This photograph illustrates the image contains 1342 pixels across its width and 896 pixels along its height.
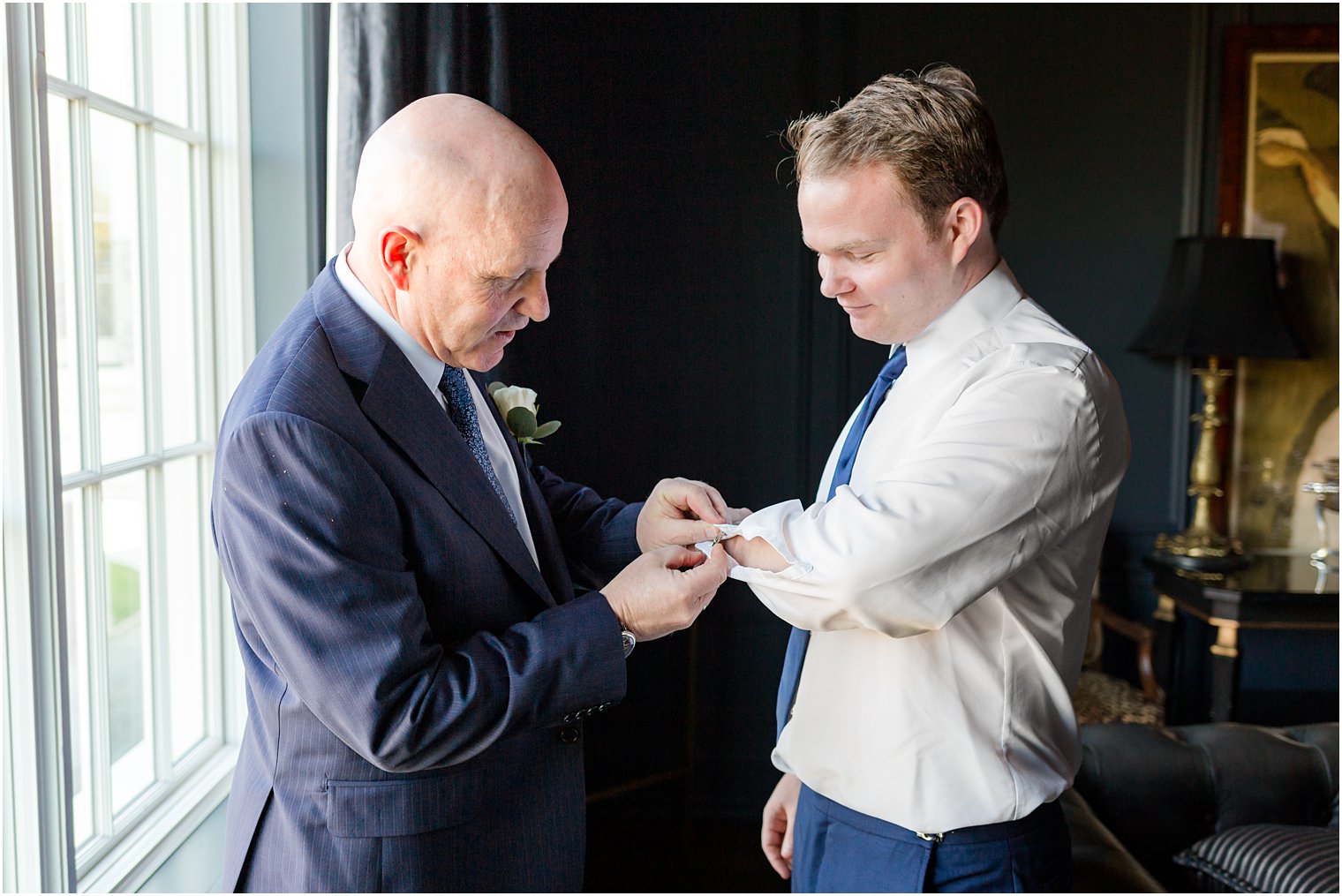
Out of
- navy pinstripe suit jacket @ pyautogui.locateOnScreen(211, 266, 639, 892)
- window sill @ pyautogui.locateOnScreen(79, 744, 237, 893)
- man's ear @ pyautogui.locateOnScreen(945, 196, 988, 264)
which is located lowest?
window sill @ pyautogui.locateOnScreen(79, 744, 237, 893)

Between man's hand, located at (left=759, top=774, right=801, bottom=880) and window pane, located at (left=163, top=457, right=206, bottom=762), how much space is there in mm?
1253

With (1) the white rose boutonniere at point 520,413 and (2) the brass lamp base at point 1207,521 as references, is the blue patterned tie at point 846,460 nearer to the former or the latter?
(1) the white rose boutonniere at point 520,413

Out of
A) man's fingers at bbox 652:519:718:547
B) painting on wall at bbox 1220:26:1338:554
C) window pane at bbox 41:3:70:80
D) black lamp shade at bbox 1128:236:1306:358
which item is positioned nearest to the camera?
man's fingers at bbox 652:519:718:547

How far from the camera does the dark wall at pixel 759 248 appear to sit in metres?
3.33

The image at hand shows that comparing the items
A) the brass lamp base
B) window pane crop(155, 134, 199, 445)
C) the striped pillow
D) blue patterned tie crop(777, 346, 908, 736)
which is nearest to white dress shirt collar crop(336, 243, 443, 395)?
blue patterned tie crop(777, 346, 908, 736)

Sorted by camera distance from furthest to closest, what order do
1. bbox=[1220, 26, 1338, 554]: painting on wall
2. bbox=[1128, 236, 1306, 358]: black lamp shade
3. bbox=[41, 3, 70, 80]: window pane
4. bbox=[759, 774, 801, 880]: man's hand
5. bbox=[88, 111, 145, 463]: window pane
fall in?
bbox=[1220, 26, 1338, 554]: painting on wall < bbox=[1128, 236, 1306, 358]: black lamp shade < bbox=[88, 111, 145, 463]: window pane < bbox=[759, 774, 801, 880]: man's hand < bbox=[41, 3, 70, 80]: window pane

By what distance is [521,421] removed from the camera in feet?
5.26

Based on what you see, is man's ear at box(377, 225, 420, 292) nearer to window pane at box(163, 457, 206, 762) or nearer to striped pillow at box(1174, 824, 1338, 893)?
window pane at box(163, 457, 206, 762)

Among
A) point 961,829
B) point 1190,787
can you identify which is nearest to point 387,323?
point 961,829

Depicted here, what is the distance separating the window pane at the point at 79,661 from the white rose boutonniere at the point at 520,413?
749 millimetres

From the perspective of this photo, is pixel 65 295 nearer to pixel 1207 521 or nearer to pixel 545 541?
pixel 545 541

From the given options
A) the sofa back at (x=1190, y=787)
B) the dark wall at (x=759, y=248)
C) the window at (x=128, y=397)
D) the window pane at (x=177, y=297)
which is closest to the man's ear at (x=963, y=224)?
the window at (x=128, y=397)

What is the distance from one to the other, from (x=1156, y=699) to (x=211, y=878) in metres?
2.96

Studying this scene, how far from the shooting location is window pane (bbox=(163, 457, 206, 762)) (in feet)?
7.29
